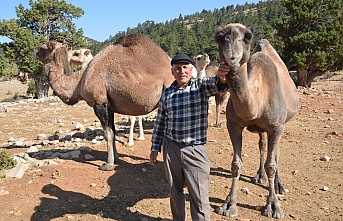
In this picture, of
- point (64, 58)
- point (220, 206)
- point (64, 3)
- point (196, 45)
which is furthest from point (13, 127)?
point (196, 45)

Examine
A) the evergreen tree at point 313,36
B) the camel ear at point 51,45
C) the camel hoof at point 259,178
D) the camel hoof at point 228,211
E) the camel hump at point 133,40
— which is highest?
the evergreen tree at point 313,36

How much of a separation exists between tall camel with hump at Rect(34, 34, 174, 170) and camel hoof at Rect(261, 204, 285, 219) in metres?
3.05

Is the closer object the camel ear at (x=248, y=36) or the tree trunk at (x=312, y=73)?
the camel ear at (x=248, y=36)

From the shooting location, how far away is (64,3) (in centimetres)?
3000

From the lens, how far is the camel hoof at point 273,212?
4696 millimetres

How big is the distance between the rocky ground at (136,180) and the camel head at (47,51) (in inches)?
89.8

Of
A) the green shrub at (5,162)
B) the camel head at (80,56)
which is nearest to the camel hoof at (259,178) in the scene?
the green shrub at (5,162)

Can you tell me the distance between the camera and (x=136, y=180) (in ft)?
19.7

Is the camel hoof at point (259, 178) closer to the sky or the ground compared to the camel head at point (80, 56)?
closer to the ground

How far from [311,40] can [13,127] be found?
1980 cm

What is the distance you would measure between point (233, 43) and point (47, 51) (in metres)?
5.61

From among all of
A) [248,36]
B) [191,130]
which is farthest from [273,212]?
[248,36]

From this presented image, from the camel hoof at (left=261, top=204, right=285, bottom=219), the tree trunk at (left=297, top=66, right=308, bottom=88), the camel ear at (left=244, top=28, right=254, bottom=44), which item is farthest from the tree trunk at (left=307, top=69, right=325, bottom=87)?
the camel ear at (left=244, top=28, right=254, bottom=44)

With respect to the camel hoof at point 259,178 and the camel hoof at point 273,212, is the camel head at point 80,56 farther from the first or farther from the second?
the camel hoof at point 273,212
